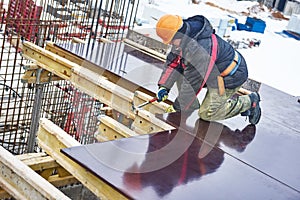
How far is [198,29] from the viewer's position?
4957mm

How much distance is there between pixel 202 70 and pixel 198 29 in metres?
0.43

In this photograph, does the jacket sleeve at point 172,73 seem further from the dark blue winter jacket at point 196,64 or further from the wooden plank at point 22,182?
the wooden plank at point 22,182

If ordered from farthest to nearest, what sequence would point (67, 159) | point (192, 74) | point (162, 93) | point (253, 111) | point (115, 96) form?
point (115, 96) → point (253, 111) → point (162, 93) → point (192, 74) → point (67, 159)

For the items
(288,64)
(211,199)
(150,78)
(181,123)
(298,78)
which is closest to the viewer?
(211,199)

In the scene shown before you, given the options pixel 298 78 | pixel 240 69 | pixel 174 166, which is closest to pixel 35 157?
pixel 174 166

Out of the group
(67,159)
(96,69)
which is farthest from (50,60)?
(67,159)

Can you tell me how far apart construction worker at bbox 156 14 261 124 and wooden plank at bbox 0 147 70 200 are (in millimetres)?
1908

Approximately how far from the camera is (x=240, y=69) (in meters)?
5.34

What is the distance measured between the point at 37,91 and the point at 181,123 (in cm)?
333

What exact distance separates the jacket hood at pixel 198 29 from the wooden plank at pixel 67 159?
1634mm

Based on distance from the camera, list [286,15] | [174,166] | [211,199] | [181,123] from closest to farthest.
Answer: [211,199] < [174,166] < [181,123] < [286,15]

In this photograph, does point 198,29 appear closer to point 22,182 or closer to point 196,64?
point 196,64

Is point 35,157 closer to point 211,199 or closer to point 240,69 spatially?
point 211,199

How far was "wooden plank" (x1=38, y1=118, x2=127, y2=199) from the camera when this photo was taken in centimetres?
380
